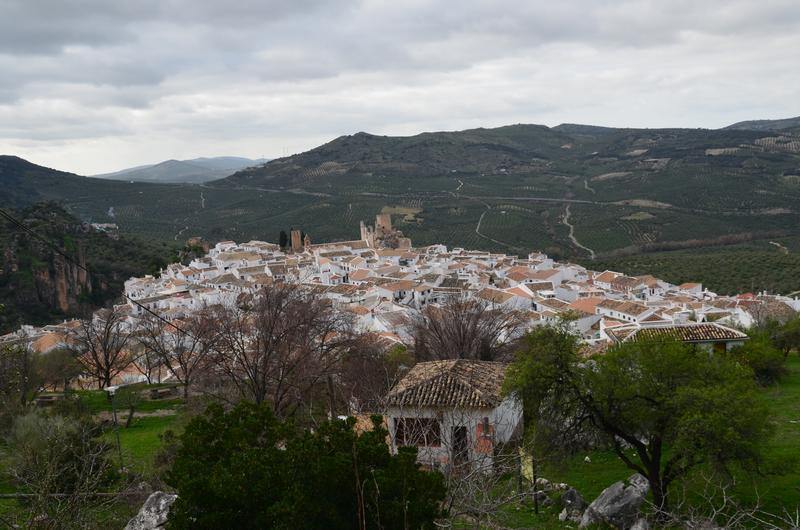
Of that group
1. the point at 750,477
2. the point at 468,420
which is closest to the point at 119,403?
the point at 468,420

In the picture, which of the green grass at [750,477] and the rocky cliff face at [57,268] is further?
Result: the rocky cliff face at [57,268]

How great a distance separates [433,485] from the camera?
6.30m

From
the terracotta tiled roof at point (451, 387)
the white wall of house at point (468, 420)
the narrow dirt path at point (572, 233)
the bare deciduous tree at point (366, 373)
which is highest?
the terracotta tiled roof at point (451, 387)

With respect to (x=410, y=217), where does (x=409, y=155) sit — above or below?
above

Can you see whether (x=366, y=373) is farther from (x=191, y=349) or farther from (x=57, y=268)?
(x=57, y=268)

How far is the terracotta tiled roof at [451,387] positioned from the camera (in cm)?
1241

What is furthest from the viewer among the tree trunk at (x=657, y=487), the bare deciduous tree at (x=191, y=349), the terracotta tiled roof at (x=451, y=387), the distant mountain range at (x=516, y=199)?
the distant mountain range at (x=516, y=199)

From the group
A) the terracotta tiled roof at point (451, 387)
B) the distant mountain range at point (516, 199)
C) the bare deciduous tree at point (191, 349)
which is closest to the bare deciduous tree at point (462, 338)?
the terracotta tiled roof at point (451, 387)

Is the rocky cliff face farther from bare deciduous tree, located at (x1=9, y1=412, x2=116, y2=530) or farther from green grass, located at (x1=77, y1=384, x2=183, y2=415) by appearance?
bare deciduous tree, located at (x1=9, y1=412, x2=116, y2=530)

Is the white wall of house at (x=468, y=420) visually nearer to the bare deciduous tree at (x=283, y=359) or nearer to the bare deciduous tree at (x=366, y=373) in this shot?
the bare deciduous tree at (x=366, y=373)

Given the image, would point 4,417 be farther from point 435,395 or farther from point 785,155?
point 785,155

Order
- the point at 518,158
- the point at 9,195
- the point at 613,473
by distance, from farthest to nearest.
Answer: the point at 518,158, the point at 9,195, the point at 613,473

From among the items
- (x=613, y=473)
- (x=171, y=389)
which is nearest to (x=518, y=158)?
(x=171, y=389)

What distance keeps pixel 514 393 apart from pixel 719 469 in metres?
3.26
